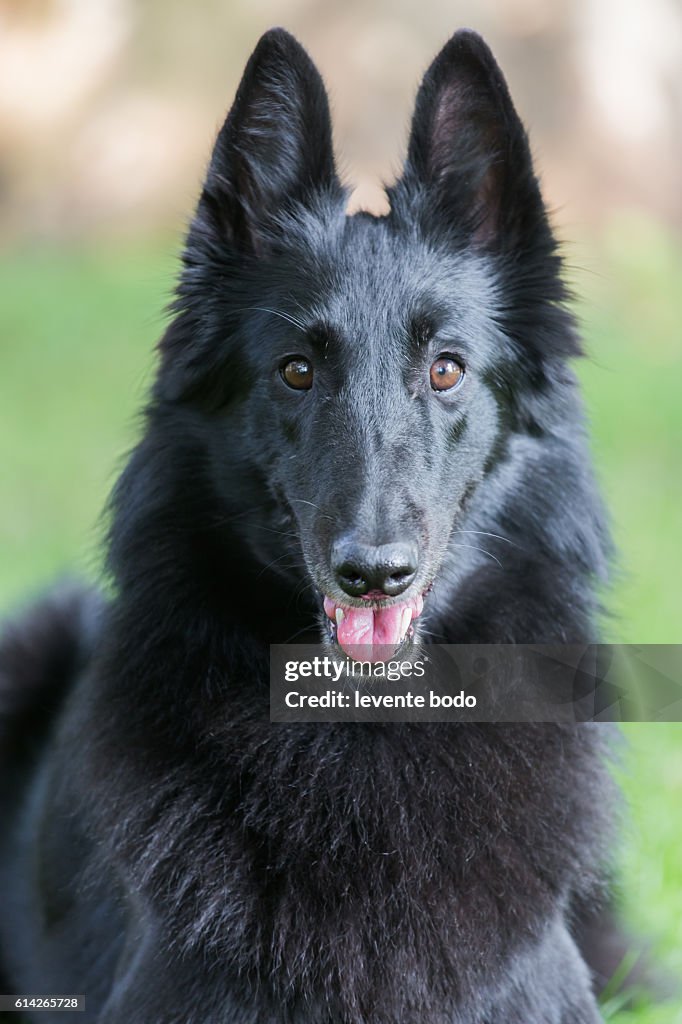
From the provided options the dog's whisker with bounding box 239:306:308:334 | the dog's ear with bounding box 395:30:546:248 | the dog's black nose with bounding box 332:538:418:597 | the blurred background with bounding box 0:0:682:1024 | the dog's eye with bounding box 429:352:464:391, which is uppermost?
the blurred background with bounding box 0:0:682:1024

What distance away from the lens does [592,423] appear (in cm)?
305

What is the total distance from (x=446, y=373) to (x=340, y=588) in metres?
0.61

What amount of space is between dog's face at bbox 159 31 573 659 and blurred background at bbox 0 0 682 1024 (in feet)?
16.0

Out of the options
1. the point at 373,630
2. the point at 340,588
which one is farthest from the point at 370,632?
the point at 340,588

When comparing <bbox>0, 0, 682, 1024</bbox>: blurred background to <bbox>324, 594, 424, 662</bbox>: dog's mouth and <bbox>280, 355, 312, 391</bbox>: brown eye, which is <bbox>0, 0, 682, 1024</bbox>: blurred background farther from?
<bbox>324, 594, 424, 662</bbox>: dog's mouth

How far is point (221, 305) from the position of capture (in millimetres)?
2902

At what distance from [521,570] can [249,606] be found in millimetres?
695

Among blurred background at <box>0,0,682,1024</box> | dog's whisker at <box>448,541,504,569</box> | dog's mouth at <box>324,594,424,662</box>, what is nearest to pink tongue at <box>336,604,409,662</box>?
dog's mouth at <box>324,594,424,662</box>

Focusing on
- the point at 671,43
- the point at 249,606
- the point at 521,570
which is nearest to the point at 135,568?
the point at 249,606

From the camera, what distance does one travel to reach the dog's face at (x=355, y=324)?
8.45 ft

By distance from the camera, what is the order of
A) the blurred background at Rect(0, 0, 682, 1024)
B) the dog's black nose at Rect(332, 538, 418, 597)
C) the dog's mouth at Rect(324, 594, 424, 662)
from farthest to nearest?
the blurred background at Rect(0, 0, 682, 1024), the dog's mouth at Rect(324, 594, 424, 662), the dog's black nose at Rect(332, 538, 418, 597)

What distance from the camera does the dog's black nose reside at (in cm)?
236

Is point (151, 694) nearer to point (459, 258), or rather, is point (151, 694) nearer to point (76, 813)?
point (76, 813)

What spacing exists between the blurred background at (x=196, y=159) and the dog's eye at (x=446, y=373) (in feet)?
16.6
